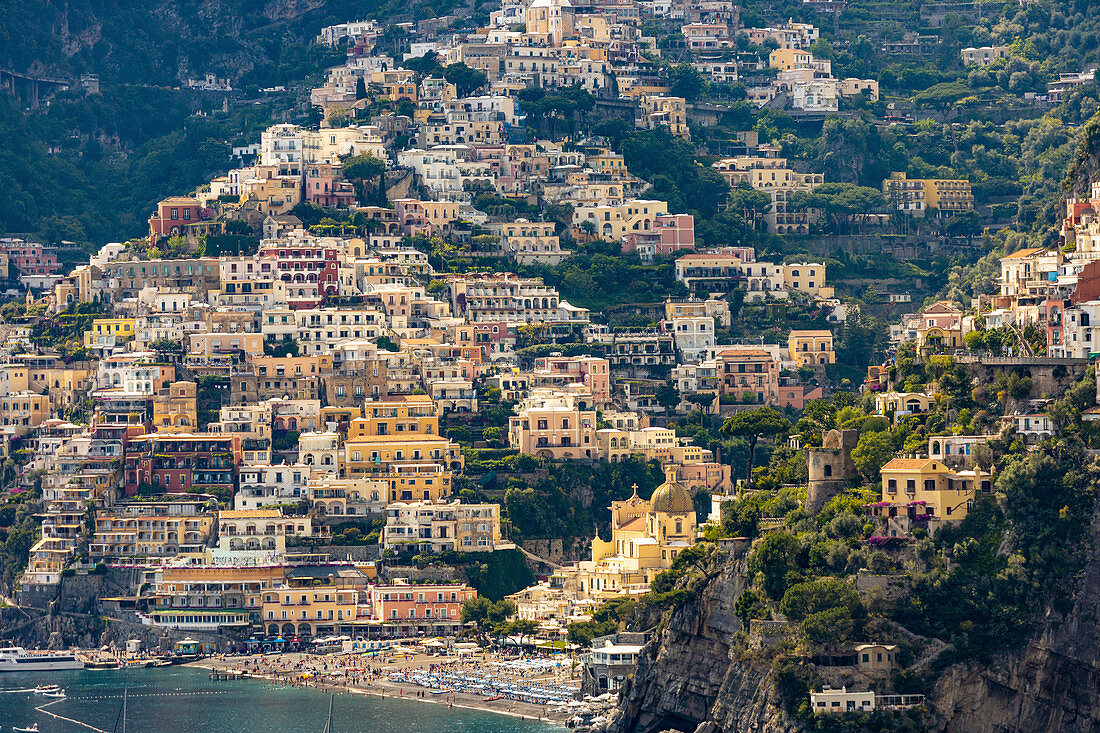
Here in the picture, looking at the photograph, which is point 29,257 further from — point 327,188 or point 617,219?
point 617,219

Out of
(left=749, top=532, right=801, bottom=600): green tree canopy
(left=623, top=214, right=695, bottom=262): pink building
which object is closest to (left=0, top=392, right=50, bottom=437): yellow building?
(left=623, top=214, right=695, bottom=262): pink building

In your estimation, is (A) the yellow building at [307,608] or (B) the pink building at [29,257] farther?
(B) the pink building at [29,257]

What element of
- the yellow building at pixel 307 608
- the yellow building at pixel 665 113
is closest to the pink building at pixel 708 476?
the yellow building at pixel 307 608

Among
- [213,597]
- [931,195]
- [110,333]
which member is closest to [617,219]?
[931,195]

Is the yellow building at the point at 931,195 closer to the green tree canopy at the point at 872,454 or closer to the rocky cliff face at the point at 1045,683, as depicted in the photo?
the green tree canopy at the point at 872,454

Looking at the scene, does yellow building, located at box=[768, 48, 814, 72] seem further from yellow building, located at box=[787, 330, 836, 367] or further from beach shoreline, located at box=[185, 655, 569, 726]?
beach shoreline, located at box=[185, 655, 569, 726]
